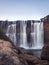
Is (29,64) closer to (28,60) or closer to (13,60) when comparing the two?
(28,60)

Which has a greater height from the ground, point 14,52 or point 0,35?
point 0,35

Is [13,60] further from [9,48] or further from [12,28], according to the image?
[12,28]

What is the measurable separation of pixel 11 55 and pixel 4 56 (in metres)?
0.06

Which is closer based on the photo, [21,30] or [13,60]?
[13,60]

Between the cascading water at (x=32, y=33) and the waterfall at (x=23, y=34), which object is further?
the cascading water at (x=32, y=33)

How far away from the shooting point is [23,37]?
670cm

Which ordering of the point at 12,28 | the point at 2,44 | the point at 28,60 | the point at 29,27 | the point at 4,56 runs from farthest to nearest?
the point at 29,27 < the point at 12,28 < the point at 28,60 < the point at 2,44 < the point at 4,56

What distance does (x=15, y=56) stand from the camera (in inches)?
57.7

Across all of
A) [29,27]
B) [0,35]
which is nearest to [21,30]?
[29,27]

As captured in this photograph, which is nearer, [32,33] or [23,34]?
[23,34]

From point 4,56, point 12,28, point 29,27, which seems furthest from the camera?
point 29,27

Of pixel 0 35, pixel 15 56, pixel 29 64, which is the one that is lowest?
pixel 29 64

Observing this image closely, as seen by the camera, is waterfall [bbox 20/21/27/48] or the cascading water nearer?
waterfall [bbox 20/21/27/48]

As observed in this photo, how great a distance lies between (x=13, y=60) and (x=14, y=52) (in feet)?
0.36
